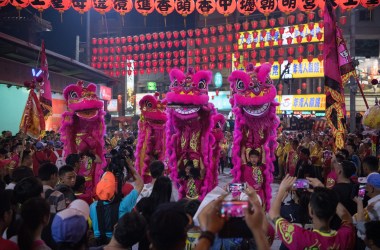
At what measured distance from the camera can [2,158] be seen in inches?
266

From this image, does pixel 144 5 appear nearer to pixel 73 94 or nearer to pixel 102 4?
pixel 102 4

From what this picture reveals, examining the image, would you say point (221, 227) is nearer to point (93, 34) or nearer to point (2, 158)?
point (2, 158)

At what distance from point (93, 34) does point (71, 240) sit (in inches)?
1415

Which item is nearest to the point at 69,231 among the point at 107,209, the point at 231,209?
the point at 231,209

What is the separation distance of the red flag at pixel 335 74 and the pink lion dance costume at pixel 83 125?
4224mm

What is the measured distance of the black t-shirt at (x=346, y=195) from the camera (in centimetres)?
407

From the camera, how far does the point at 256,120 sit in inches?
277

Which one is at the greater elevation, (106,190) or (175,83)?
(175,83)

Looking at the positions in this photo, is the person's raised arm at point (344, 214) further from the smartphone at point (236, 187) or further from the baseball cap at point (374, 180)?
the baseball cap at point (374, 180)

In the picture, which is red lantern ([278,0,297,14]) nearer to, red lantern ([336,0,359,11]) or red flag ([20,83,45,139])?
red lantern ([336,0,359,11])

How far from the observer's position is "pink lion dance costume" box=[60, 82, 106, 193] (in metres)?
7.66

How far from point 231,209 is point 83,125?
620cm

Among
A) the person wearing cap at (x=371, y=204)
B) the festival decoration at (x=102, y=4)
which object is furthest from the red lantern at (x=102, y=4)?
the person wearing cap at (x=371, y=204)

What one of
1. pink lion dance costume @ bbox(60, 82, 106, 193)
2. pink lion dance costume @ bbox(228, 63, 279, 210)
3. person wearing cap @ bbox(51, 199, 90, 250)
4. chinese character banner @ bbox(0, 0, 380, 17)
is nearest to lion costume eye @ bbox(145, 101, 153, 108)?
pink lion dance costume @ bbox(60, 82, 106, 193)
